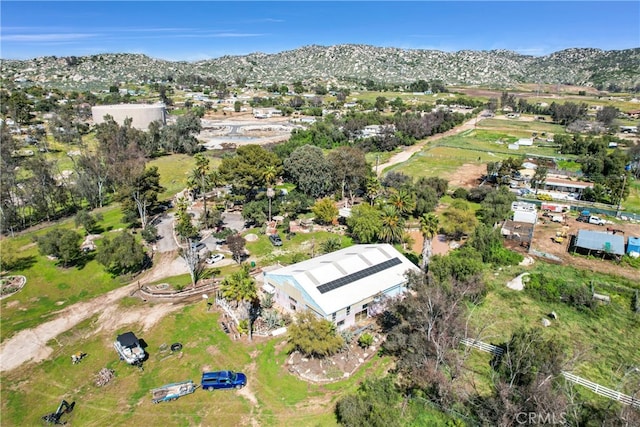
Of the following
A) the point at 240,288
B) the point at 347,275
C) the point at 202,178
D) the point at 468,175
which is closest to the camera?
the point at 240,288

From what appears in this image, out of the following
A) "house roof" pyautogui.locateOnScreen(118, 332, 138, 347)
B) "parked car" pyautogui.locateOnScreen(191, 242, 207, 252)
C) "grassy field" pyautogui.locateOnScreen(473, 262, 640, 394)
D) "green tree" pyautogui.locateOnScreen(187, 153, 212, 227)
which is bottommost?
"grassy field" pyautogui.locateOnScreen(473, 262, 640, 394)

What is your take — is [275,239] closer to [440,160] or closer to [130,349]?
[130,349]

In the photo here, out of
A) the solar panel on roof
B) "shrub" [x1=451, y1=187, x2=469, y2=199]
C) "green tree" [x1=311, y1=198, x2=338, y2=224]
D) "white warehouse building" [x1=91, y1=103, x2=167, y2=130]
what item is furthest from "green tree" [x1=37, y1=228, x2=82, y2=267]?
"white warehouse building" [x1=91, y1=103, x2=167, y2=130]

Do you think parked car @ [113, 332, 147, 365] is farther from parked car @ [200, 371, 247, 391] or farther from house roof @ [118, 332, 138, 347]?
parked car @ [200, 371, 247, 391]

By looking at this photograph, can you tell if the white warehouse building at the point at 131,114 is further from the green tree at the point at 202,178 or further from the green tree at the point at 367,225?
the green tree at the point at 367,225

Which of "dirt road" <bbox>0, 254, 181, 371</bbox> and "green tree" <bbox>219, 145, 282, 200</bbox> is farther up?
"green tree" <bbox>219, 145, 282, 200</bbox>

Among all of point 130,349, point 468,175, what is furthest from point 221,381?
point 468,175

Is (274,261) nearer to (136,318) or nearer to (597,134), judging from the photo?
(136,318)
